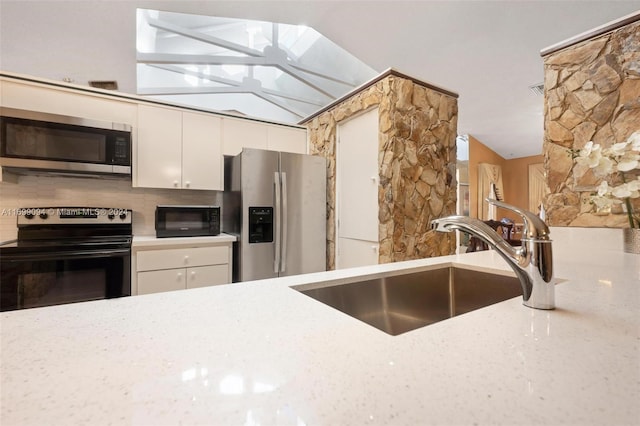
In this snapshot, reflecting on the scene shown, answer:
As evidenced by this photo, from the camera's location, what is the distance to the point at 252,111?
6.61 metres

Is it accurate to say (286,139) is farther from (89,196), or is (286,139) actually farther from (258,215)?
(89,196)

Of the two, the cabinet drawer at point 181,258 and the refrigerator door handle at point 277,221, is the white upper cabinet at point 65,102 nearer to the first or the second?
the cabinet drawer at point 181,258

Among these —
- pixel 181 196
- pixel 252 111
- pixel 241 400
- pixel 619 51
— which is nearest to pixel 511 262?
pixel 241 400

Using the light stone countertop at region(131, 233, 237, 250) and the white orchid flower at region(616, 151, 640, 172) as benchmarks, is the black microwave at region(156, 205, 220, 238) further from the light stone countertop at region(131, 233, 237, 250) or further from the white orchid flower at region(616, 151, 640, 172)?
the white orchid flower at region(616, 151, 640, 172)

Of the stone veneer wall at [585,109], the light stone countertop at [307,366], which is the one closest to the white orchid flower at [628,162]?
the stone veneer wall at [585,109]

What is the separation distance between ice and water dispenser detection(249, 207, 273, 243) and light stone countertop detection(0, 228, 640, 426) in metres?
1.94

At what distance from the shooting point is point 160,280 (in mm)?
2293

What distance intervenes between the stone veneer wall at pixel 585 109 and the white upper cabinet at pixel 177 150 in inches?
108

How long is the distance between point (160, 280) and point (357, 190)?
6.13 feet

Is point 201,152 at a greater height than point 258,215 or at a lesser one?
greater

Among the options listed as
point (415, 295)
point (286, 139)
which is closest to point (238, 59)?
point (286, 139)

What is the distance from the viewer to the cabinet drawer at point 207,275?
241cm

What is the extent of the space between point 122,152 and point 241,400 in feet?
8.59

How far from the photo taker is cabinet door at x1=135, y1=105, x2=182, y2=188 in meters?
2.52
